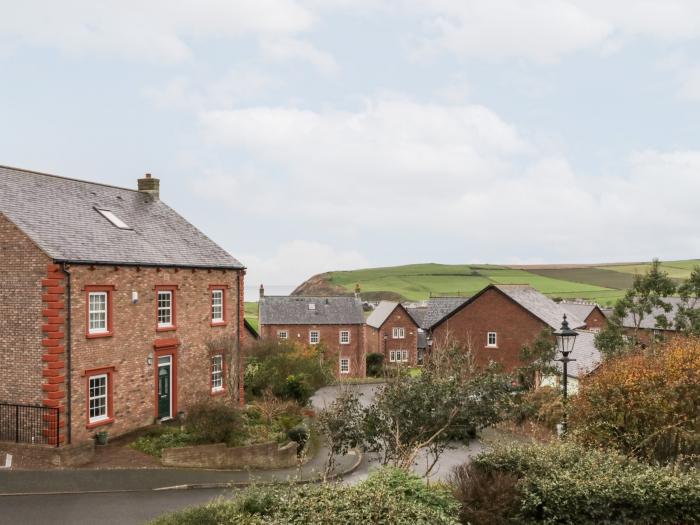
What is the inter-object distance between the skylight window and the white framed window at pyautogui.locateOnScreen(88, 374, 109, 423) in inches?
281

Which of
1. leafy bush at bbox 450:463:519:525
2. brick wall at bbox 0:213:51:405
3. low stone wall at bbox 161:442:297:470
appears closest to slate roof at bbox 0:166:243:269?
brick wall at bbox 0:213:51:405

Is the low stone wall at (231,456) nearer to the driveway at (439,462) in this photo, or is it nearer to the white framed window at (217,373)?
the driveway at (439,462)

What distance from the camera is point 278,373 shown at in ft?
116

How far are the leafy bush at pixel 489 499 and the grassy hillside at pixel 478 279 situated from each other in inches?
3677

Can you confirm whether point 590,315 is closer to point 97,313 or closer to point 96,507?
point 97,313

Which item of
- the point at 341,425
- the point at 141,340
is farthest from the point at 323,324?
the point at 341,425

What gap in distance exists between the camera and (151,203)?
3300 centimetres

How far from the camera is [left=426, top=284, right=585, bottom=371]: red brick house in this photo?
155ft

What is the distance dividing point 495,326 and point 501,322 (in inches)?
25.9

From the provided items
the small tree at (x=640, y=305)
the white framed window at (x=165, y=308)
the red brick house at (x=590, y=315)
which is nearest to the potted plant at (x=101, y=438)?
the white framed window at (x=165, y=308)

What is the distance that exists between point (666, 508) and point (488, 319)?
36.1m

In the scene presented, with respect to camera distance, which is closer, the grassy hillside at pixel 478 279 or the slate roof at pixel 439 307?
the slate roof at pixel 439 307

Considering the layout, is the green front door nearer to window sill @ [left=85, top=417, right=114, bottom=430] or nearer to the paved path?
window sill @ [left=85, top=417, right=114, bottom=430]

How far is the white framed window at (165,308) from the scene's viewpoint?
27078 millimetres
